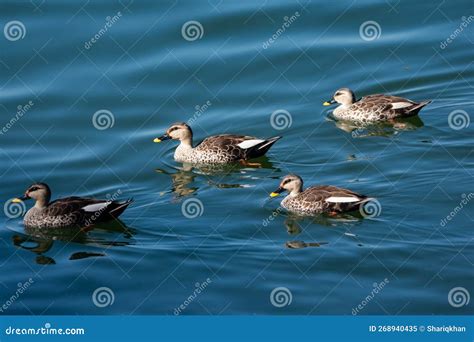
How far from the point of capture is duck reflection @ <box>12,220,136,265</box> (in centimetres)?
1927

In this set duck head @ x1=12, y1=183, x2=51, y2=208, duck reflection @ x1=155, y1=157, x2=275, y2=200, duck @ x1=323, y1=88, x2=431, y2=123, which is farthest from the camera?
duck @ x1=323, y1=88, x2=431, y2=123

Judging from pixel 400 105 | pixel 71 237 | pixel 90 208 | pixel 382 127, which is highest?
pixel 400 105

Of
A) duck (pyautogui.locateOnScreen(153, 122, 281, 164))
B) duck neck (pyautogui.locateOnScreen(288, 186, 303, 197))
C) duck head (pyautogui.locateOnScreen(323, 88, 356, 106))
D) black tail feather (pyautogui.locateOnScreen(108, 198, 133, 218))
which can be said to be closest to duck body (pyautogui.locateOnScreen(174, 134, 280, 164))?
duck (pyautogui.locateOnScreen(153, 122, 281, 164))

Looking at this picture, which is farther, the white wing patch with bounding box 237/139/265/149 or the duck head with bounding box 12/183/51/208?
the white wing patch with bounding box 237/139/265/149

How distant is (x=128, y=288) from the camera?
17.6 metres

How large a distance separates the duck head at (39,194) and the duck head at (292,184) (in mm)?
4097

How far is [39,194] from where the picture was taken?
2039 centimetres

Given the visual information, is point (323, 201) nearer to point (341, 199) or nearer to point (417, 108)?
point (341, 199)

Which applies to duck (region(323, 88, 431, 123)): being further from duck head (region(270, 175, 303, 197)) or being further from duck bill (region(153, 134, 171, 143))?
duck head (region(270, 175, 303, 197))

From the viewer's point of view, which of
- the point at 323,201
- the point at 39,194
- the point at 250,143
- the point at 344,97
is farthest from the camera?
the point at 344,97

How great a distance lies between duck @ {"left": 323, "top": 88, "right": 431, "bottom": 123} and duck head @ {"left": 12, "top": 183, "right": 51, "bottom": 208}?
718cm

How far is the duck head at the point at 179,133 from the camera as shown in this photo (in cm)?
2333

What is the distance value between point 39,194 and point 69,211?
0.80 metres

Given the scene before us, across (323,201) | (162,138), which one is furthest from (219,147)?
(323,201)
